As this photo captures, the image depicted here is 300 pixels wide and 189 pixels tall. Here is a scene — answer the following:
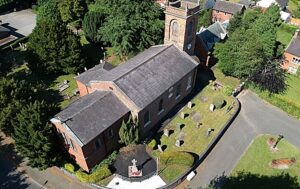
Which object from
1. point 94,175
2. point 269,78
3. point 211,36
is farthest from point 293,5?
point 94,175

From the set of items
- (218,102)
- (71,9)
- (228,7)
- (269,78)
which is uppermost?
(71,9)

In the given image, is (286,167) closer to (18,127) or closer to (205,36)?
(205,36)

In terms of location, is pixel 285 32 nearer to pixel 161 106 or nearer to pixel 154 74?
pixel 161 106

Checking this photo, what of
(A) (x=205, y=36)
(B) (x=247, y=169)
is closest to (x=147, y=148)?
(B) (x=247, y=169)

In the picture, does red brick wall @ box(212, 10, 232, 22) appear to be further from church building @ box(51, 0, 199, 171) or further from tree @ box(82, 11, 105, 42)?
tree @ box(82, 11, 105, 42)

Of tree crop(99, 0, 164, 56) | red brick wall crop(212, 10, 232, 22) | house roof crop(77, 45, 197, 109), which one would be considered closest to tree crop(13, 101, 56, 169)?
house roof crop(77, 45, 197, 109)

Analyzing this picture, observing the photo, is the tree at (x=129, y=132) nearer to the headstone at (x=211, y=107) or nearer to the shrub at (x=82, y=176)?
the shrub at (x=82, y=176)
